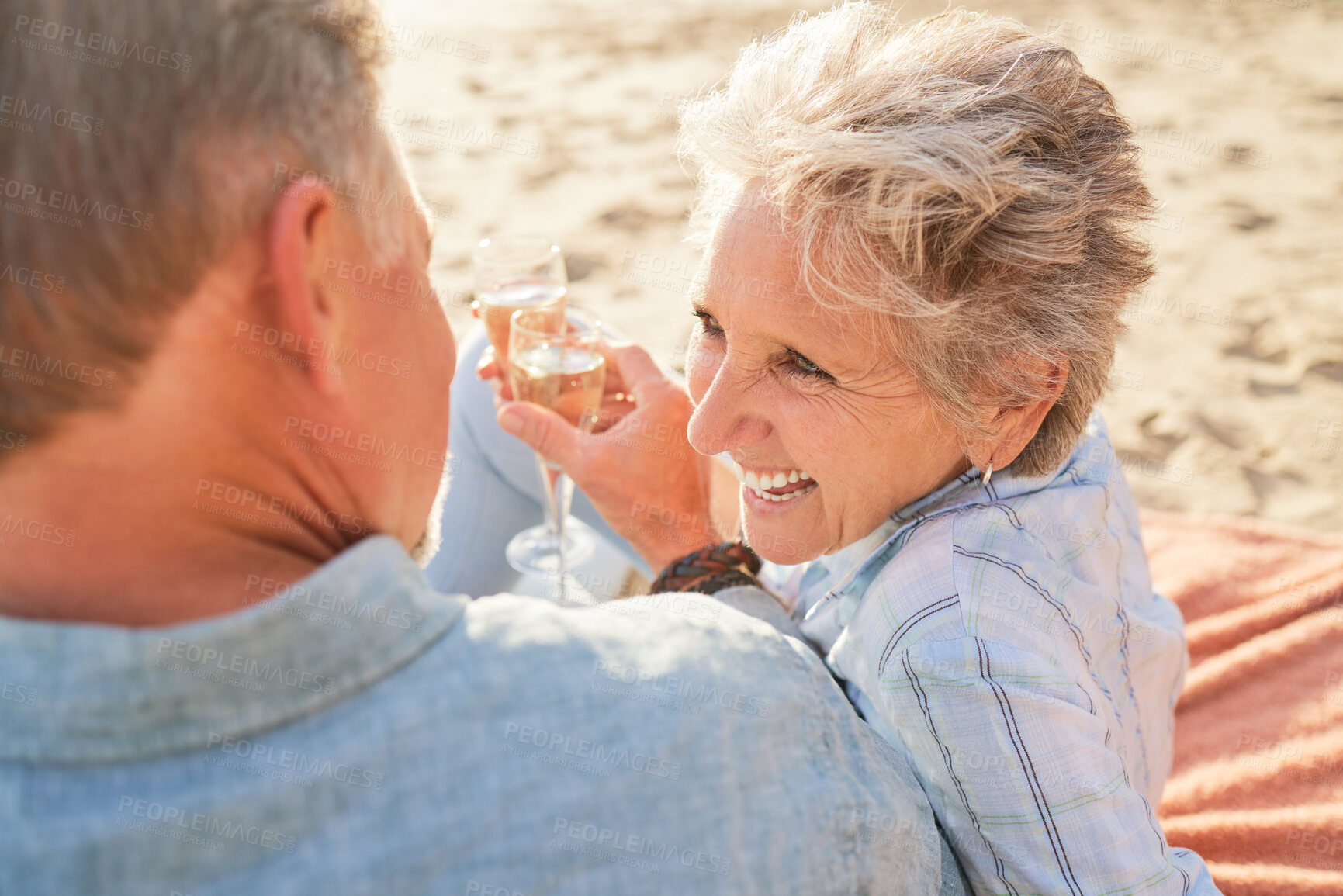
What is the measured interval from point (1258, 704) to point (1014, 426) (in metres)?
1.52

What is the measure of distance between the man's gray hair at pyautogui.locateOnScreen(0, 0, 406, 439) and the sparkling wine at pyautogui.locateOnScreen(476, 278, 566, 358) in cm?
166

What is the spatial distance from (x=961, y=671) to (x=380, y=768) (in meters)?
0.99

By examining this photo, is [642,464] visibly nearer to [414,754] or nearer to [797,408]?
[797,408]

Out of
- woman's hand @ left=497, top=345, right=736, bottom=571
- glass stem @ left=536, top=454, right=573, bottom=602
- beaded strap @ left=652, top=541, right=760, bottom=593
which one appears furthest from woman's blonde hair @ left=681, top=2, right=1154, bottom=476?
glass stem @ left=536, top=454, right=573, bottom=602

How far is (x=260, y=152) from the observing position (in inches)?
39.9

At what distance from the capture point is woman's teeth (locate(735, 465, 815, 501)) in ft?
7.06

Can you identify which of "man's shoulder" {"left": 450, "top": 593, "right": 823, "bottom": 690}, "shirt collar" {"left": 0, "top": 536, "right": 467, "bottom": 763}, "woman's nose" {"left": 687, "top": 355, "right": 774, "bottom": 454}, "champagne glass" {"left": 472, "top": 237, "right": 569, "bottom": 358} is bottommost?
"champagne glass" {"left": 472, "top": 237, "right": 569, "bottom": 358}

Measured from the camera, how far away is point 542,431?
2531 mm

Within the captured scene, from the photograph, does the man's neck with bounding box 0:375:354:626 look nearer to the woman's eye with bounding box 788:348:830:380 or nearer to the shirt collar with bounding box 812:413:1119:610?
the woman's eye with bounding box 788:348:830:380

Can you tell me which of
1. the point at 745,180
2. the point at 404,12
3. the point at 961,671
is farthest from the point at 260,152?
the point at 404,12

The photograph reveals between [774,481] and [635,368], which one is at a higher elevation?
[774,481]

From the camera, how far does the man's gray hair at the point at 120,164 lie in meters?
0.91

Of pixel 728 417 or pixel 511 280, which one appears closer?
pixel 728 417

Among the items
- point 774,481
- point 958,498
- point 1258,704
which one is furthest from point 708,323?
point 1258,704
